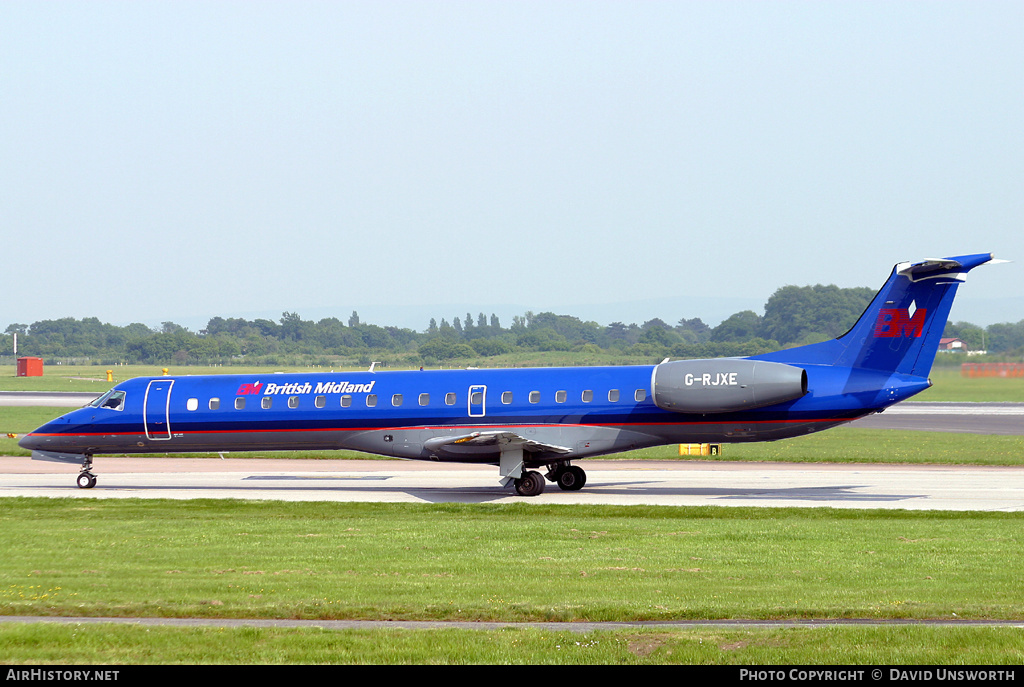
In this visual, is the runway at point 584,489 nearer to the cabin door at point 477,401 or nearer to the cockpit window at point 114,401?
the cabin door at point 477,401

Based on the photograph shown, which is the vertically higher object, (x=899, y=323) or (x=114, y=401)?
(x=899, y=323)

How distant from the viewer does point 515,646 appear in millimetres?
9469

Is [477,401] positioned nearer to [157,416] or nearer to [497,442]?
[497,442]

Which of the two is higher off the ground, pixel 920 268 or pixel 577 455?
pixel 920 268

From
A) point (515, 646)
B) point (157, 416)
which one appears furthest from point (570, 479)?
point (515, 646)

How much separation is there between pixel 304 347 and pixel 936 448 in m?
99.8

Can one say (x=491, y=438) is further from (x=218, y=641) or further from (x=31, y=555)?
(x=218, y=641)

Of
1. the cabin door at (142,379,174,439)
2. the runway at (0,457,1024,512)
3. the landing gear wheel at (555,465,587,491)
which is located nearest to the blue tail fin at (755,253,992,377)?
the runway at (0,457,1024,512)

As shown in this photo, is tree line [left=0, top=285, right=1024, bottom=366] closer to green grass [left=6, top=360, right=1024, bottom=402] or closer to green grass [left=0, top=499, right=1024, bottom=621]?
green grass [left=6, top=360, right=1024, bottom=402]

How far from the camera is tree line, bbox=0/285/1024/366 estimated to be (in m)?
80.3

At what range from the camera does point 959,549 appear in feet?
51.5

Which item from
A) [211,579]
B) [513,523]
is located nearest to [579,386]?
[513,523]

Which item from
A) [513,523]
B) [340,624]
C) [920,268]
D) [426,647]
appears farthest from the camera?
[920,268]

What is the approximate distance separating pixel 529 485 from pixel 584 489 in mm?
2231
